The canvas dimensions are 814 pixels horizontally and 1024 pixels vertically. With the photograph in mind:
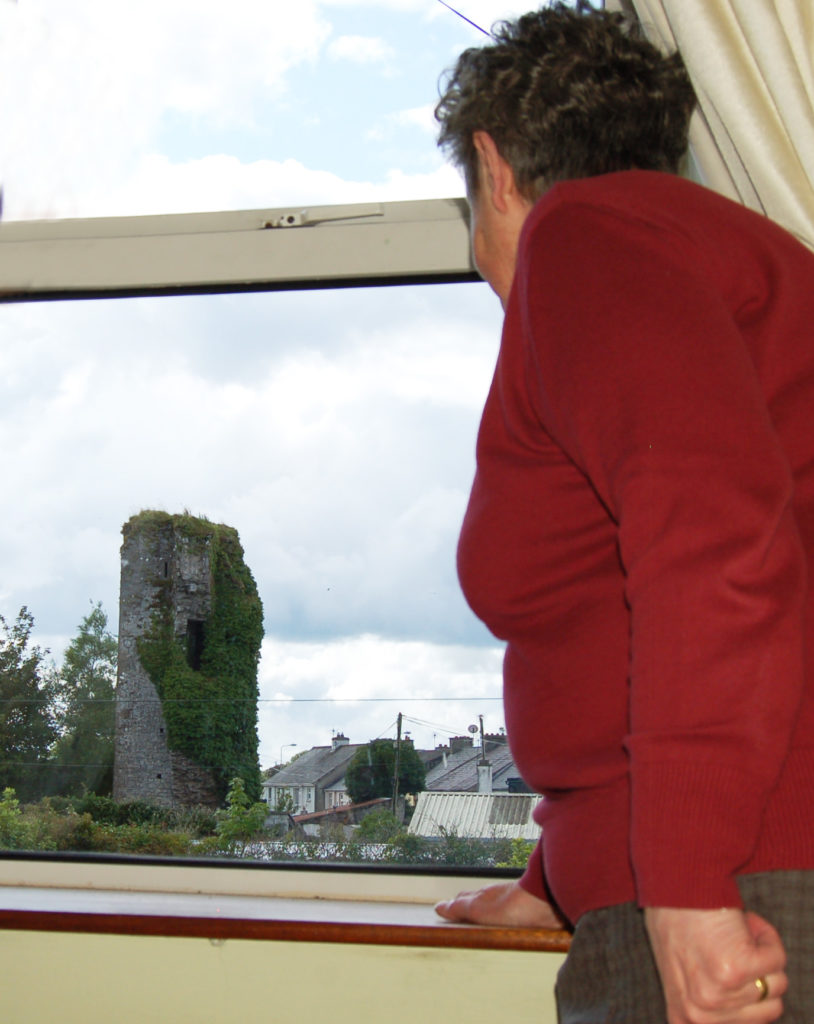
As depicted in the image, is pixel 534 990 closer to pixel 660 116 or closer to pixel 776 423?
pixel 776 423

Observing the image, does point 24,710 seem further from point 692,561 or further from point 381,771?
point 692,561

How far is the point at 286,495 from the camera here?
5.28 feet

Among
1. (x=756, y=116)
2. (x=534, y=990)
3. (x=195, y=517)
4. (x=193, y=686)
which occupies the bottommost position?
(x=534, y=990)

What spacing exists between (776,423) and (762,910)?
294 mm

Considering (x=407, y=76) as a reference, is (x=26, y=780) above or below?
below

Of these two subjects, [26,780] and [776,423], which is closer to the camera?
[776,423]

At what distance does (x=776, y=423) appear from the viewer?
632 mm

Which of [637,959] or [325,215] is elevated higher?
[325,215]

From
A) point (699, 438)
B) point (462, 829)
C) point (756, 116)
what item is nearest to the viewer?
point (699, 438)

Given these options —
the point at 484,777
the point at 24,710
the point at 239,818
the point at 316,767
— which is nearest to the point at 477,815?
the point at 484,777

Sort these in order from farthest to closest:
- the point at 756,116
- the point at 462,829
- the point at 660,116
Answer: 1. the point at 462,829
2. the point at 756,116
3. the point at 660,116

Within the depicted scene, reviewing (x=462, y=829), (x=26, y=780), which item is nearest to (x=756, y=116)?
(x=462, y=829)

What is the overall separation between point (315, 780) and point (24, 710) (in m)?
0.52

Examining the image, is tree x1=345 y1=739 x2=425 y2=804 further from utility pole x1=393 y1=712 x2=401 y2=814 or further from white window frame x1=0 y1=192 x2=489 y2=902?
white window frame x1=0 y1=192 x2=489 y2=902
